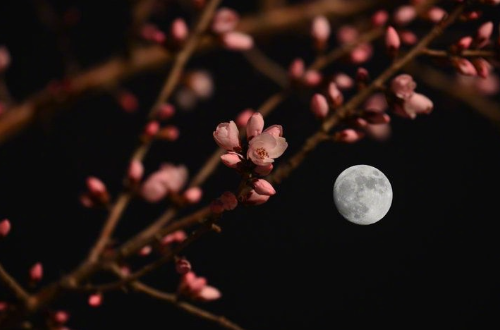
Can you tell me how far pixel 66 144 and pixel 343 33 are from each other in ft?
3.99

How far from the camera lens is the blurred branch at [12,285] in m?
0.90

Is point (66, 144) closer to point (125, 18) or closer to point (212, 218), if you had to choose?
point (125, 18)

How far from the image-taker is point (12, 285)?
3.09 ft

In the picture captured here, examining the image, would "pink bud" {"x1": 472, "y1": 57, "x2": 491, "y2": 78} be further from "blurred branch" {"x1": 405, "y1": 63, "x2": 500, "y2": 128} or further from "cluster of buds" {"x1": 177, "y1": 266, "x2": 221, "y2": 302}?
"blurred branch" {"x1": 405, "y1": 63, "x2": 500, "y2": 128}

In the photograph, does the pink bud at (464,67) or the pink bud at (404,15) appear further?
the pink bud at (404,15)

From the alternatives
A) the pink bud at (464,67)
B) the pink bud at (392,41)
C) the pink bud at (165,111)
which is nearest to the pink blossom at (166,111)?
the pink bud at (165,111)

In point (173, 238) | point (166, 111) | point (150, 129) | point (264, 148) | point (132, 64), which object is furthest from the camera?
point (132, 64)

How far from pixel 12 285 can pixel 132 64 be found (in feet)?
3.03

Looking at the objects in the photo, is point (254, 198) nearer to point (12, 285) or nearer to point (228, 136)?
point (228, 136)

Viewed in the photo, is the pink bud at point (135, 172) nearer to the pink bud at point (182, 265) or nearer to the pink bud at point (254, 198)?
the pink bud at point (182, 265)

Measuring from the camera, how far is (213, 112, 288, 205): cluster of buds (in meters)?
0.70

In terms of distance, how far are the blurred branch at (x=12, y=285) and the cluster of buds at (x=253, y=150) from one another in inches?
17.1

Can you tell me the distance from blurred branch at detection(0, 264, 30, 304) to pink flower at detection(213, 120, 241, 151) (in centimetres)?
43

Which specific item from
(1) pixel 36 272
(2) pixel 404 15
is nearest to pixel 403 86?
(2) pixel 404 15
